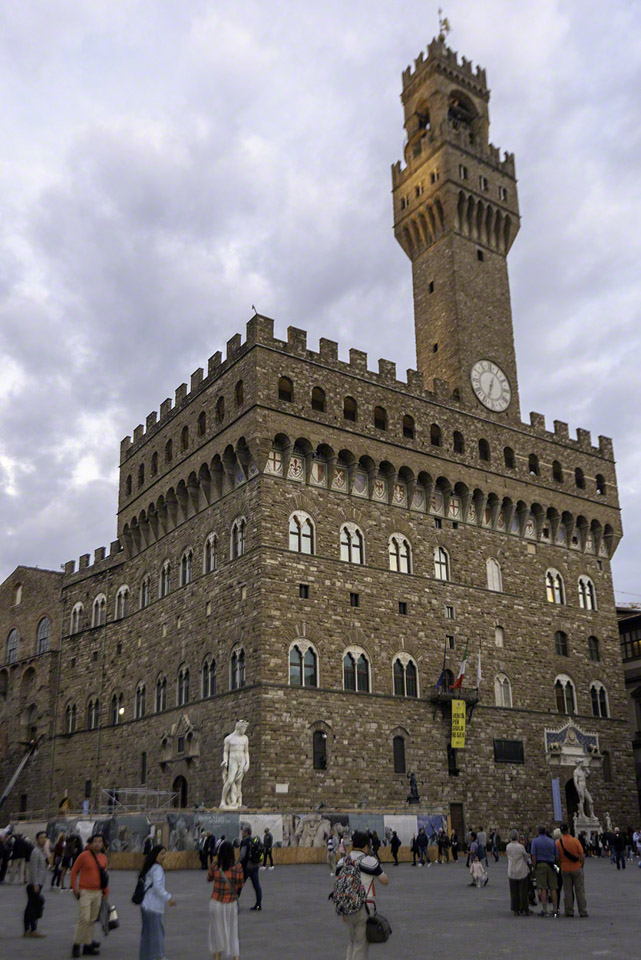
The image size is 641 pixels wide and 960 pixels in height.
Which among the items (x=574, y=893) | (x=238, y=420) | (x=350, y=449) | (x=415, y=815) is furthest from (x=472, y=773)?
(x=574, y=893)

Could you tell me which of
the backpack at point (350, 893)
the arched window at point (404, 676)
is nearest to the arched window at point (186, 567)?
the arched window at point (404, 676)

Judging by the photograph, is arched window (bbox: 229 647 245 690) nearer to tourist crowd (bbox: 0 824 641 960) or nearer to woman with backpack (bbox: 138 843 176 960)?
tourist crowd (bbox: 0 824 641 960)

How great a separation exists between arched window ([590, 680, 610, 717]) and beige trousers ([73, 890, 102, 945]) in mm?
34245

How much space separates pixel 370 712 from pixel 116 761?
44.8 feet

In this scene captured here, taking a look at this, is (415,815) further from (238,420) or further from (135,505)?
(135,505)

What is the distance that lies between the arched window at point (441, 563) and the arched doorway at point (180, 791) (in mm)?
13381

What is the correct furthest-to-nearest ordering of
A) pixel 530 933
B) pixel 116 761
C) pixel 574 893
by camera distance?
pixel 116 761
pixel 574 893
pixel 530 933

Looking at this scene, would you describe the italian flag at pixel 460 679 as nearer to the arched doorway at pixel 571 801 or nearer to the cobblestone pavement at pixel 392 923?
the arched doorway at pixel 571 801

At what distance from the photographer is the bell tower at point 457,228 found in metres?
44.5

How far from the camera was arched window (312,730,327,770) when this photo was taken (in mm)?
32656

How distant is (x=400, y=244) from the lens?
49125 millimetres

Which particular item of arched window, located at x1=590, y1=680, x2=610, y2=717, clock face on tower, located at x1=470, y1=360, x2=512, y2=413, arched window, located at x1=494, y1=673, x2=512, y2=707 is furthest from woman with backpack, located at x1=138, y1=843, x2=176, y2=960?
arched window, located at x1=590, y1=680, x2=610, y2=717

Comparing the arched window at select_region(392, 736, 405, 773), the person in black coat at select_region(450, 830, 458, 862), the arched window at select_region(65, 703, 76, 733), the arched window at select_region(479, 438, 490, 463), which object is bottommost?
the person in black coat at select_region(450, 830, 458, 862)

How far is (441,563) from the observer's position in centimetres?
3944
